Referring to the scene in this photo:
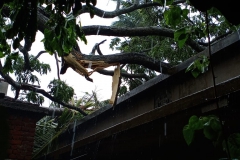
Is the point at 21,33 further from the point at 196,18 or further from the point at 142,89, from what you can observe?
the point at 196,18

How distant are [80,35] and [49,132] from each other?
19.6 feet

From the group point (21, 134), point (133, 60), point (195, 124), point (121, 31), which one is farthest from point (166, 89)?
point (195, 124)

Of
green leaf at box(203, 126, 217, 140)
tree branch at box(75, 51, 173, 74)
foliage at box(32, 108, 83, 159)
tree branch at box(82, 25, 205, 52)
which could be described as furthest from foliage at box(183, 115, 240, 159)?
foliage at box(32, 108, 83, 159)

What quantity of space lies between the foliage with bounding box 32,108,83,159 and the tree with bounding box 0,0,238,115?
1.30m

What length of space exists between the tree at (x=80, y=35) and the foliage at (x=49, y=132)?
4.26 ft

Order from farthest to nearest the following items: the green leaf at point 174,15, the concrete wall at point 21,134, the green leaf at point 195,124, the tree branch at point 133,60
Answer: the concrete wall at point 21,134 < the tree branch at point 133,60 < the green leaf at point 174,15 < the green leaf at point 195,124

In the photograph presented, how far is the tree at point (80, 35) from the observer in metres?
1.94

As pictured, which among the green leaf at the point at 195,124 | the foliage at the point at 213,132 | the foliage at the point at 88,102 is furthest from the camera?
the foliage at the point at 88,102

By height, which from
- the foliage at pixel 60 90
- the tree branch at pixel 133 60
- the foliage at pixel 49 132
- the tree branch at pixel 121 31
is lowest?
the foliage at pixel 49 132

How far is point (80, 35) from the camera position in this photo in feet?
7.58

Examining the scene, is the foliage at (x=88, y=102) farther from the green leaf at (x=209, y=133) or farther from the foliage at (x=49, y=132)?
the green leaf at (x=209, y=133)

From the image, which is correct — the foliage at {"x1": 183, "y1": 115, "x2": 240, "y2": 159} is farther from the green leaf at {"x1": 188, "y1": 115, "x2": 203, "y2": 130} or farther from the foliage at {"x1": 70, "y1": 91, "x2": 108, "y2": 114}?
the foliage at {"x1": 70, "y1": 91, "x2": 108, "y2": 114}

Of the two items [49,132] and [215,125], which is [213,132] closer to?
[215,125]

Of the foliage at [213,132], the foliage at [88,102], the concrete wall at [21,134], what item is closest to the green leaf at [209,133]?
the foliage at [213,132]
